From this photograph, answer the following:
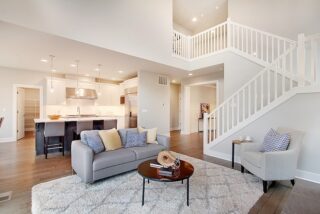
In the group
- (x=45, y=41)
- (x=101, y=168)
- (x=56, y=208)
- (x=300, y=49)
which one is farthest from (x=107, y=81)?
(x=300, y=49)

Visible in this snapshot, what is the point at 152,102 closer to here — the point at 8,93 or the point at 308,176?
the point at 308,176

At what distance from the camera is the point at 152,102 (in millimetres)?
6422

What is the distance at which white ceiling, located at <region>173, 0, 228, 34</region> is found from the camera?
6.57 m

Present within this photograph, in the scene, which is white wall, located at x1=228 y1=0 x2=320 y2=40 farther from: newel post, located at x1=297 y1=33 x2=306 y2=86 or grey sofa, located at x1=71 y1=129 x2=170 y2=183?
grey sofa, located at x1=71 y1=129 x2=170 y2=183

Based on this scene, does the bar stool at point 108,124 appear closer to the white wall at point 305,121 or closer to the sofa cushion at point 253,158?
the sofa cushion at point 253,158

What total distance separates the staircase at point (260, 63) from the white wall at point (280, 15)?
500mm

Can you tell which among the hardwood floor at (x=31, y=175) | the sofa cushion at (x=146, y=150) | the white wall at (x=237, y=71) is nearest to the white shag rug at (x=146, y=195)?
the hardwood floor at (x=31, y=175)

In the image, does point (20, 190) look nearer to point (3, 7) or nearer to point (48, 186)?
point (48, 186)

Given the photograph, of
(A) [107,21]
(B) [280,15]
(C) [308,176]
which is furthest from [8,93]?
(B) [280,15]

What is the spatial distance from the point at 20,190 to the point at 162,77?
5.52 metres

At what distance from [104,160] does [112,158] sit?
0.48ft

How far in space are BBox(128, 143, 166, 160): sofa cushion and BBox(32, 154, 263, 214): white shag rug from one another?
392mm

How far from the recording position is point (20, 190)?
8.25ft

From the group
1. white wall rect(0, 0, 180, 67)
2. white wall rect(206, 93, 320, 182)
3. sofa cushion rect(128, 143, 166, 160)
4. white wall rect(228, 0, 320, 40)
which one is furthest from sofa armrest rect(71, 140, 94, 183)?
white wall rect(228, 0, 320, 40)
